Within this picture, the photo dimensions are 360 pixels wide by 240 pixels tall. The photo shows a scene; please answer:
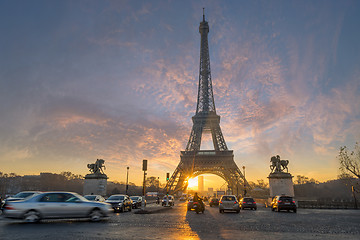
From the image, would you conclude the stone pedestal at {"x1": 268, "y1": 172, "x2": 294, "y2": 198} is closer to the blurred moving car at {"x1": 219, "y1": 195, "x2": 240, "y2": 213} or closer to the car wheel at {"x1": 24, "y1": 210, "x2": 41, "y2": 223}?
the blurred moving car at {"x1": 219, "y1": 195, "x2": 240, "y2": 213}

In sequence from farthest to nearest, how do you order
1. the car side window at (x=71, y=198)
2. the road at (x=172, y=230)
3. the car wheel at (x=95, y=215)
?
1. the car wheel at (x=95, y=215)
2. the car side window at (x=71, y=198)
3. the road at (x=172, y=230)

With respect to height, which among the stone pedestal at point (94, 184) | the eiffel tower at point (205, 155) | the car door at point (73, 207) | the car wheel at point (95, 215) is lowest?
the car wheel at point (95, 215)

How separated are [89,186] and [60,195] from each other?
23.3m

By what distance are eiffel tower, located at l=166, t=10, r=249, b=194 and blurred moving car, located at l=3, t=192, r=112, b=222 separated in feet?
170

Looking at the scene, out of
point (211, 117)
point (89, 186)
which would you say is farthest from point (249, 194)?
point (89, 186)

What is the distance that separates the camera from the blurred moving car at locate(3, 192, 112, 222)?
37.5 ft

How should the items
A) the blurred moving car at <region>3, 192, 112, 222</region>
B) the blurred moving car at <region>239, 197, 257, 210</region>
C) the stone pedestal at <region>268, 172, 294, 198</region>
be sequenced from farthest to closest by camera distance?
the stone pedestal at <region>268, 172, 294, 198</region> < the blurred moving car at <region>239, 197, 257, 210</region> < the blurred moving car at <region>3, 192, 112, 222</region>

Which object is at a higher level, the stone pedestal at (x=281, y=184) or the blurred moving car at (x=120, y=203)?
the stone pedestal at (x=281, y=184)

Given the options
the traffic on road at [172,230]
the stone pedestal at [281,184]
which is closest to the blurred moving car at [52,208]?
the traffic on road at [172,230]

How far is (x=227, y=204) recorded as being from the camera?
2159cm

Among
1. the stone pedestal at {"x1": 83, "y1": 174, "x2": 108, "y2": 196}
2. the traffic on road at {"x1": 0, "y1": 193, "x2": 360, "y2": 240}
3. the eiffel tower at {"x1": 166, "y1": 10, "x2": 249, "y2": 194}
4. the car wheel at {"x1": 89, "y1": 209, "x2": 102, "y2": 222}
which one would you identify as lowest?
the traffic on road at {"x1": 0, "y1": 193, "x2": 360, "y2": 240}

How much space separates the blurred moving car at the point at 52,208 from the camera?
11438mm

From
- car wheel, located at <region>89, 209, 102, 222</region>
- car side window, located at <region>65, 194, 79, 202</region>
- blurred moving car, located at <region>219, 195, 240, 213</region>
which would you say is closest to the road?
car wheel, located at <region>89, 209, 102, 222</region>

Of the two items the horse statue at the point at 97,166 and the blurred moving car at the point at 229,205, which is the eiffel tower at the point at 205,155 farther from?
the blurred moving car at the point at 229,205
